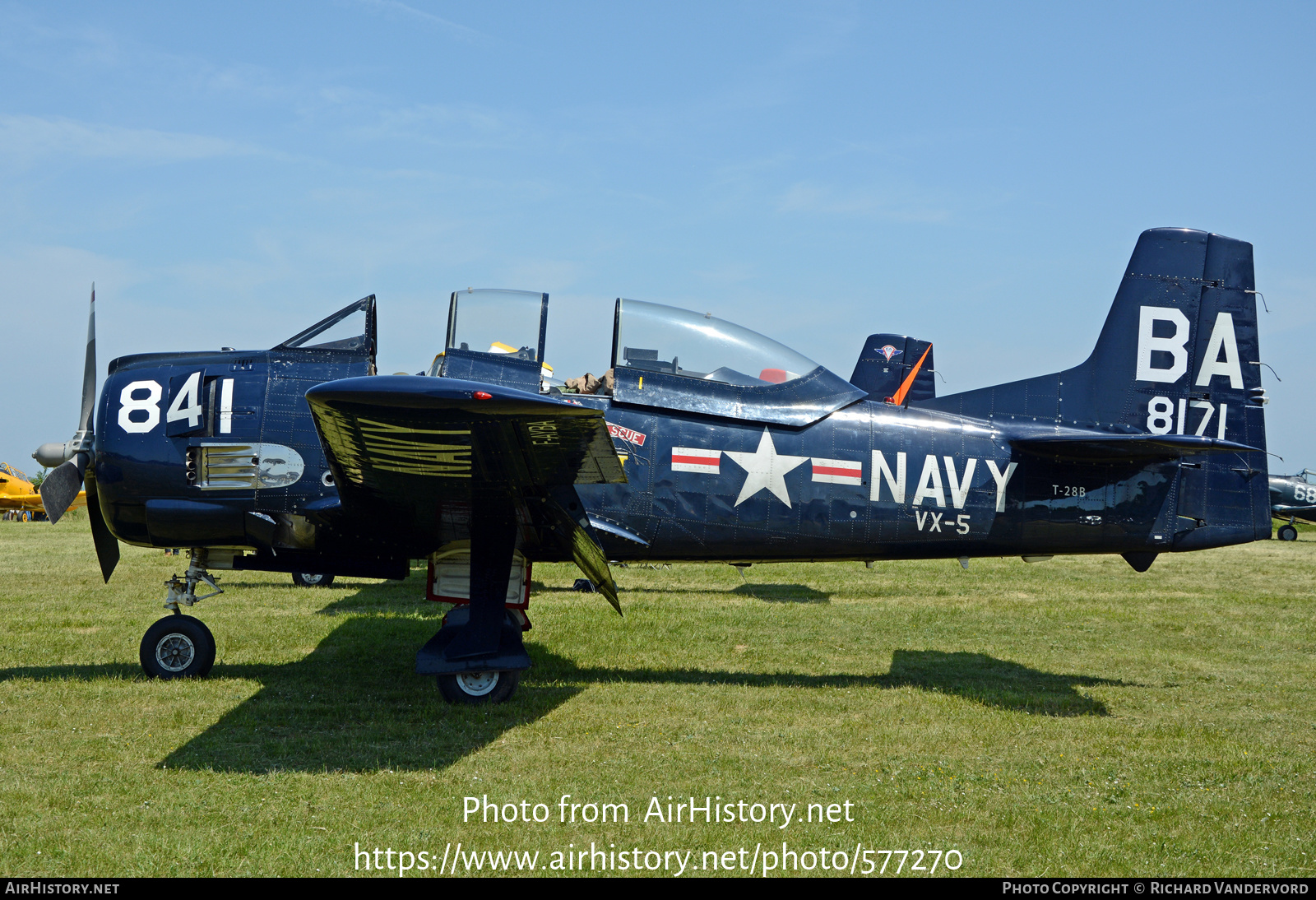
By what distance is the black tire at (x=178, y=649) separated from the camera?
7.22 meters

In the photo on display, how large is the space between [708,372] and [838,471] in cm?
130

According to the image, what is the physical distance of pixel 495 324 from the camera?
7.27 meters

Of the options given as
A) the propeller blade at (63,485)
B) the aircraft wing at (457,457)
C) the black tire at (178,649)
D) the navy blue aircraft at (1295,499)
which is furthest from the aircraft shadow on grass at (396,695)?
the navy blue aircraft at (1295,499)

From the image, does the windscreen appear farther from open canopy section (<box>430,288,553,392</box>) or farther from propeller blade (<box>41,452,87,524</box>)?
propeller blade (<box>41,452,87,524</box>)

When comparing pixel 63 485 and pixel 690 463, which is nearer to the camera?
pixel 63 485

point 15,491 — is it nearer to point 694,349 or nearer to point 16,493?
point 16,493

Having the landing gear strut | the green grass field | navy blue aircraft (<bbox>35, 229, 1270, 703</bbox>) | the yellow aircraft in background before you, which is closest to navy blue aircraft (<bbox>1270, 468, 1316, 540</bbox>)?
the green grass field

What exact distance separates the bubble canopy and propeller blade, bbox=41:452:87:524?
414 centimetres

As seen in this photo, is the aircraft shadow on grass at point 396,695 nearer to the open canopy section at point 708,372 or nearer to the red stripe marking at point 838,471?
the red stripe marking at point 838,471

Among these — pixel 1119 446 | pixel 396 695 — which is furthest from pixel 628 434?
pixel 1119 446

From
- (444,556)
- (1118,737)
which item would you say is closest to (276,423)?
(444,556)

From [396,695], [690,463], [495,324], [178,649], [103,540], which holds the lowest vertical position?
[396,695]

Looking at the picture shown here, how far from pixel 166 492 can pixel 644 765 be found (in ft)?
13.3

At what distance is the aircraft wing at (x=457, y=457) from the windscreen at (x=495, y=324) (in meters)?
1.36
